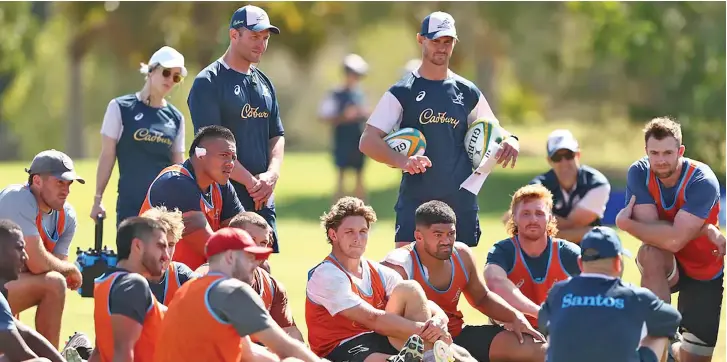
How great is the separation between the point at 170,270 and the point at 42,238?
1475 mm

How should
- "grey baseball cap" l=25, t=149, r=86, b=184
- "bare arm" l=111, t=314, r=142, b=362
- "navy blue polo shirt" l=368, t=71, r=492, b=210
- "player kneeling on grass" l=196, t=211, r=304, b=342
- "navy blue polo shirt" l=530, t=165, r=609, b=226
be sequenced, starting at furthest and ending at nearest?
"navy blue polo shirt" l=530, t=165, r=609, b=226 → "navy blue polo shirt" l=368, t=71, r=492, b=210 → "grey baseball cap" l=25, t=149, r=86, b=184 → "player kneeling on grass" l=196, t=211, r=304, b=342 → "bare arm" l=111, t=314, r=142, b=362

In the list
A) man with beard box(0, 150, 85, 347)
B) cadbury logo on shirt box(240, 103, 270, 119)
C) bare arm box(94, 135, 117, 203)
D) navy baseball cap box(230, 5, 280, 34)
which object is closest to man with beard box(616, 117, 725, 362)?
cadbury logo on shirt box(240, 103, 270, 119)

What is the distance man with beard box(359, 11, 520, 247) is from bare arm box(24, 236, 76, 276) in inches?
93.4

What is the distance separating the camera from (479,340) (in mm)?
8781

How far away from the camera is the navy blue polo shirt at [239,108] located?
30.6 feet

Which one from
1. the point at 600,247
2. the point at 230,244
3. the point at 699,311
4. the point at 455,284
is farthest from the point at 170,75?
the point at 600,247

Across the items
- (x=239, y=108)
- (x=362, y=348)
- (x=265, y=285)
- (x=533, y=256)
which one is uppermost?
(x=239, y=108)

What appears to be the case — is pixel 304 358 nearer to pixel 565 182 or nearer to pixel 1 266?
pixel 1 266

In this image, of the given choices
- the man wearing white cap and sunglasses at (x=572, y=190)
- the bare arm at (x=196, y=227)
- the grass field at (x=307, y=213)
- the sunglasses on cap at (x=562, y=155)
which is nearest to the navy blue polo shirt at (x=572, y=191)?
the man wearing white cap and sunglasses at (x=572, y=190)

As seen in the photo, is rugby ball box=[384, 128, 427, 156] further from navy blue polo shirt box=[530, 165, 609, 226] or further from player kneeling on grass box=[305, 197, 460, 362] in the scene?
navy blue polo shirt box=[530, 165, 609, 226]

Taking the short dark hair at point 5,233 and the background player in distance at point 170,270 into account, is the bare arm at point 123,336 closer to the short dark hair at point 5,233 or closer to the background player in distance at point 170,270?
the background player in distance at point 170,270

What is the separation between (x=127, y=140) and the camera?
1045 cm

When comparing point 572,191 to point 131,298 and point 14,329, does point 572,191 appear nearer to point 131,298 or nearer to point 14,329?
point 131,298

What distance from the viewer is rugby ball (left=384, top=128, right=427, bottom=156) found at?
9.38 m
